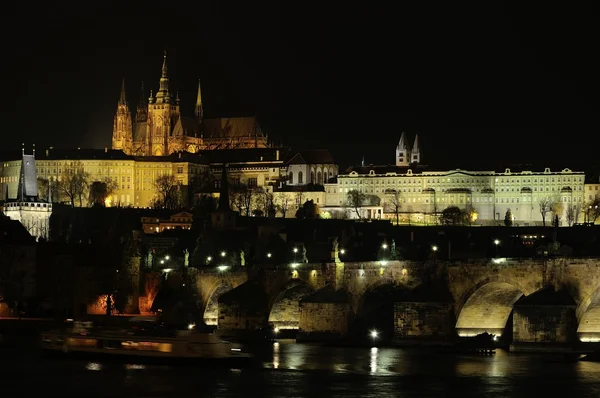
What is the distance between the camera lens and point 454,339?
74250 mm

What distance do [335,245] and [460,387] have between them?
78.5ft

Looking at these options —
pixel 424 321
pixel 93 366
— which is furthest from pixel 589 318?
pixel 93 366

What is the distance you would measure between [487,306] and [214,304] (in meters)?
23.9

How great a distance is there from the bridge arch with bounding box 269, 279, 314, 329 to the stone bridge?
6 cm

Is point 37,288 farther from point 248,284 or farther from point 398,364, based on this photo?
point 398,364

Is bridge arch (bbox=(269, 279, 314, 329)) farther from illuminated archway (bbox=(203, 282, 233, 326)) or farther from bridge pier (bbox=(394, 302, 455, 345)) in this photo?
bridge pier (bbox=(394, 302, 455, 345))

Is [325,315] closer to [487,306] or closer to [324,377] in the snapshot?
[487,306]

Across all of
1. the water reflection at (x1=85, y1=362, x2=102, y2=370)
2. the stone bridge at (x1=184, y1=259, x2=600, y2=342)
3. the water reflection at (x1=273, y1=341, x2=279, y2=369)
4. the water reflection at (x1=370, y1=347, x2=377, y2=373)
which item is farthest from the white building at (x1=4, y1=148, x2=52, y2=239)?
the water reflection at (x1=85, y1=362, x2=102, y2=370)

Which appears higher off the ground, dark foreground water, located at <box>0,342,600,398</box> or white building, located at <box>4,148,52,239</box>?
white building, located at <box>4,148,52,239</box>

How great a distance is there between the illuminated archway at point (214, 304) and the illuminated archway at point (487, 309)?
2171 cm

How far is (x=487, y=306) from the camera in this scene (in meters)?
76.1

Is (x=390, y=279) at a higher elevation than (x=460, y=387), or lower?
higher

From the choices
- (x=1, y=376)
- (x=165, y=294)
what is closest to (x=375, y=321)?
(x=165, y=294)

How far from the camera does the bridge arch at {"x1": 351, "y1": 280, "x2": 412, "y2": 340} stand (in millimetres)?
80062
